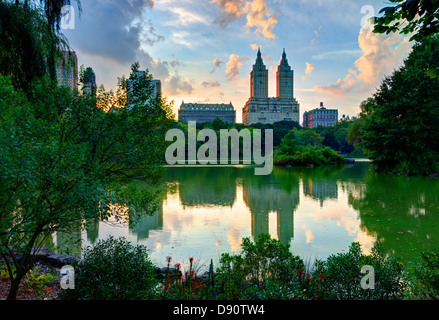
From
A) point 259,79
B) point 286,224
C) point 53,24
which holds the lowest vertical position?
point 286,224

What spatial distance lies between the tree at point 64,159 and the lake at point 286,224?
84cm

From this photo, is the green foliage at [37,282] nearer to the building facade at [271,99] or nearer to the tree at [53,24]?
the tree at [53,24]

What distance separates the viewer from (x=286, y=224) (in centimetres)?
924

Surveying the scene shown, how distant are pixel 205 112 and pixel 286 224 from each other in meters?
107

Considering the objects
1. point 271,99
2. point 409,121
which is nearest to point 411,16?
point 409,121

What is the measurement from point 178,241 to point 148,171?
266 centimetres

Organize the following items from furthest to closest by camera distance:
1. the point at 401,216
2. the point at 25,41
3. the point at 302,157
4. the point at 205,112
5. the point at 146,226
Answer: the point at 205,112 < the point at 302,157 < the point at 401,216 < the point at 146,226 < the point at 25,41

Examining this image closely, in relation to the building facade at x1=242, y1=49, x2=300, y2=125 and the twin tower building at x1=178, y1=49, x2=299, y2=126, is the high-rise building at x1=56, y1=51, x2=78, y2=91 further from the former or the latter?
the building facade at x1=242, y1=49, x2=300, y2=125

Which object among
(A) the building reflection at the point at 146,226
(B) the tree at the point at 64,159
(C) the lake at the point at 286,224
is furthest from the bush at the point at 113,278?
(A) the building reflection at the point at 146,226

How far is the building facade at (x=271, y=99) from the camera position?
399 ft

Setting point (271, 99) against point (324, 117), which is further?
point (324, 117)

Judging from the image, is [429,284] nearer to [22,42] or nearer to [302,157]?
[22,42]

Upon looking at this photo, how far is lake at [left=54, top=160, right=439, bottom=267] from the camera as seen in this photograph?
7027mm
